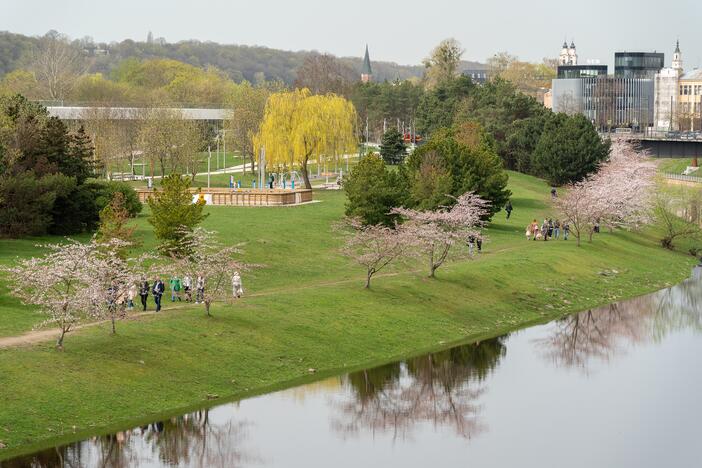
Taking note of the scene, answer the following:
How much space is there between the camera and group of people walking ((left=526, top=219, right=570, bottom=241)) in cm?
10031

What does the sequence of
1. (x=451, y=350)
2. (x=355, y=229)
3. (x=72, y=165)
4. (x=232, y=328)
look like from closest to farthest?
(x=232, y=328) → (x=451, y=350) → (x=72, y=165) → (x=355, y=229)

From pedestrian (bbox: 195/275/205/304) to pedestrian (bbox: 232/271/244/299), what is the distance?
188 centimetres

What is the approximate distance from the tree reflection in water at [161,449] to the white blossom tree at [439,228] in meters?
26.1

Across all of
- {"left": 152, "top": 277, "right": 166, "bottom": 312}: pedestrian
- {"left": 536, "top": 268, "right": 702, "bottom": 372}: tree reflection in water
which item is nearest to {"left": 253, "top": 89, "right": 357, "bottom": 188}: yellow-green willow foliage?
{"left": 536, "top": 268, "right": 702, "bottom": 372}: tree reflection in water

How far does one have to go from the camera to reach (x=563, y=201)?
101 metres

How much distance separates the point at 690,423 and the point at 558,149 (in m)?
87.8

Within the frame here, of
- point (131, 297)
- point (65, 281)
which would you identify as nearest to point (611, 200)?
point (131, 297)

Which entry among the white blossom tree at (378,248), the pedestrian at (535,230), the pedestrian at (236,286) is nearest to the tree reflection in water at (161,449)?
the pedestrian at (236,286)

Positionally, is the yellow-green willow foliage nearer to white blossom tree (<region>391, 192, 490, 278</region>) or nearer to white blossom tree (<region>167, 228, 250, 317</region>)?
white blossom tree (<region>391, 192, 490, 278</region>)

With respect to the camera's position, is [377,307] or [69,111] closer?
[377,307]

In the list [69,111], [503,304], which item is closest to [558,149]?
[69,111]

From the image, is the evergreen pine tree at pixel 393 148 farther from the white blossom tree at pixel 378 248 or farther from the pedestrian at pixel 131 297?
the pedestrian at pixel 131 297

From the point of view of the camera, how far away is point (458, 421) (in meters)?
53.0

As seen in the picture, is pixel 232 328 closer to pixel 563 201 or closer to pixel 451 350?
pixel 451 350
